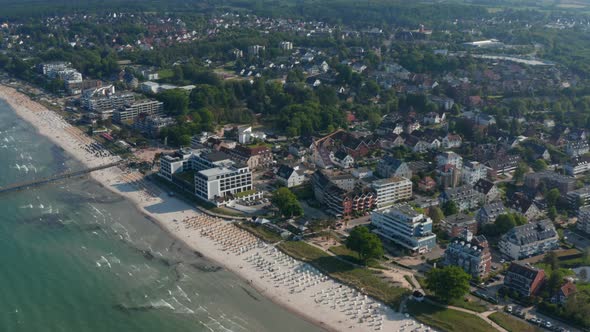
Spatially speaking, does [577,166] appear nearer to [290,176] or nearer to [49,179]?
[290,176]

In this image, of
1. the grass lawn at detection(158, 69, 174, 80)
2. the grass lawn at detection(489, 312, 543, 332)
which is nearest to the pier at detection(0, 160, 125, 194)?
the grass lawn at detection(489, 312, 543, 332)

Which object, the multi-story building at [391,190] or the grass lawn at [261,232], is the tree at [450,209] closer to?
the multi-story building at [391,190]

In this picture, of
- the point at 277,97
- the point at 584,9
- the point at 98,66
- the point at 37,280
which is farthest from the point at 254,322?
the point at 584,9

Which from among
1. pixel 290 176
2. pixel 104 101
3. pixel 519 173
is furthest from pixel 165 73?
pixel 519 173

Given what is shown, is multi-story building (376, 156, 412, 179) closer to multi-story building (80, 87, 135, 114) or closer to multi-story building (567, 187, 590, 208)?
multi-story building (567, 187, 590, 208)

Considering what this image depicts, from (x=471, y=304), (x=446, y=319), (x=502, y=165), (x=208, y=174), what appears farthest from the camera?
(x=502, y=165)

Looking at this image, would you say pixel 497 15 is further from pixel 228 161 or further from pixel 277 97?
pixel 228 161
